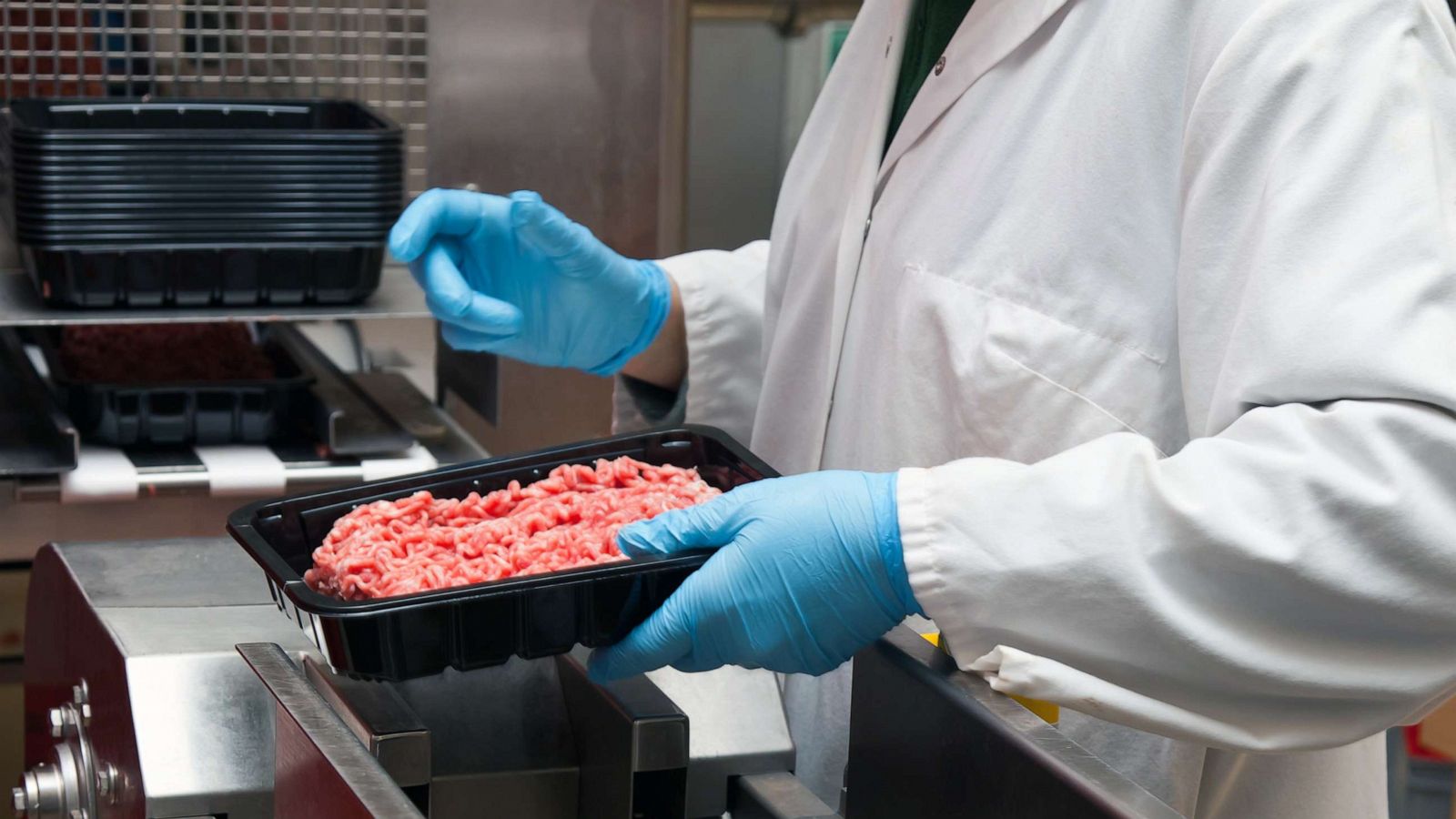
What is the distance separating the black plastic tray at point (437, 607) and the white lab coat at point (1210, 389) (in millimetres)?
199

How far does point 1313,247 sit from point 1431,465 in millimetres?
160

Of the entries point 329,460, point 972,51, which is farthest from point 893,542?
point 329,460

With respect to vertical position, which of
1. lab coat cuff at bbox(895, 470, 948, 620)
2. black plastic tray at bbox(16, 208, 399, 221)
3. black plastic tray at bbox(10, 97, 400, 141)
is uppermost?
black plastic tray at bbox(10, 97, 400, 141)

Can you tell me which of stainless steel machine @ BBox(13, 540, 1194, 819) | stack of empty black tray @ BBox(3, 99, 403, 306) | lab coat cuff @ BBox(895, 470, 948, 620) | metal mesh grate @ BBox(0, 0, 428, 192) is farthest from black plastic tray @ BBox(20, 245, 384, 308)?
lab coat cuff @ BBox(895, 470, 948, 620)

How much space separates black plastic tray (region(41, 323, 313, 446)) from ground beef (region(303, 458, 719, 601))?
0.83 meters

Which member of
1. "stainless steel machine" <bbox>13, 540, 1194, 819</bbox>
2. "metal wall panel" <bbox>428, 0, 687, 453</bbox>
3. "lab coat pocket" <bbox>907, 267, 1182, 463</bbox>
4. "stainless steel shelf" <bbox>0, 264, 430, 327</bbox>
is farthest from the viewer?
"metal wall panel" <bbox>428, 0, 687, 453</bbox>

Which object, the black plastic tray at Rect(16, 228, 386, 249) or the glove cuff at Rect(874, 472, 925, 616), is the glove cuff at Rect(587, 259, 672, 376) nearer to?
the black plastic tray at Rect(16, 228, 386, 249)

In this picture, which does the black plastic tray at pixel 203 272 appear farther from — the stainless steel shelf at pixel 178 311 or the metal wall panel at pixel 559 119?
the metal wall panel at pixel 559 119

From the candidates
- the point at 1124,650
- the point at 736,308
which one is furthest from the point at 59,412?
the point at 1124,650

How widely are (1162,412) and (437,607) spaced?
591 mm

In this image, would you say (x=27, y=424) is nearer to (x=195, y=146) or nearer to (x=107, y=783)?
(x=195, y=146)

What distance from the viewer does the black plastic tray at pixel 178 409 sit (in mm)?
1892

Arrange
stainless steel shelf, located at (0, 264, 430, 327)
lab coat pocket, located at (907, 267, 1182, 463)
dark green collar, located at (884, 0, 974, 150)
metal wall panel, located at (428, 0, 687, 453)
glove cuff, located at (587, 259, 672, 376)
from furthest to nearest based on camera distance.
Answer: metal wall panel, located at (428, 0, 687, 453) < stainless steel shelf, located at (0, 264, 430, 327) < glove cuff, located at (587, 259, 672, 376) < dark green collar, located at (884, 0, 974, 150) < lab coat pocket, located at (907, 267, 1182, 463)

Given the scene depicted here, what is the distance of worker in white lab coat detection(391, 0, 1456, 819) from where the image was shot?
0.97 metres
